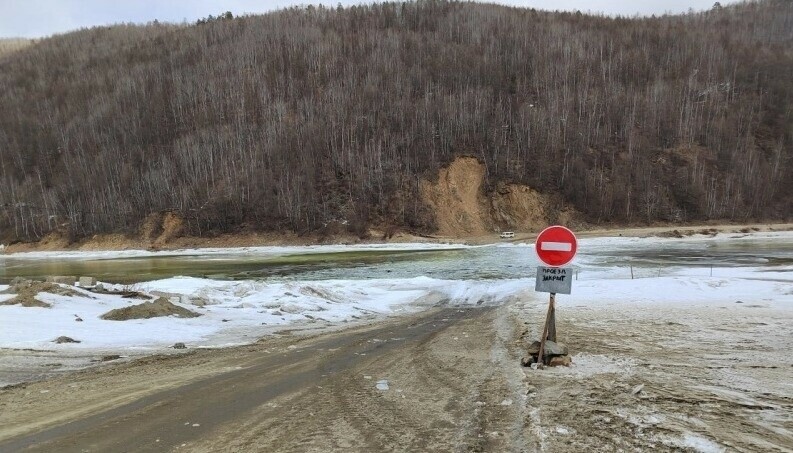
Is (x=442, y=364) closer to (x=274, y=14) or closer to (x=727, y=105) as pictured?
(x=727, y=105)

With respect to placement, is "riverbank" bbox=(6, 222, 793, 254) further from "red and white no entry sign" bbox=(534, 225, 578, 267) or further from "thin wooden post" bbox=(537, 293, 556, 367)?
"red and white no entry sign" bbox=(534, 225, 578, 267)

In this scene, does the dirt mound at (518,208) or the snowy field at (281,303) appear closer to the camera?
the snowy field at (281,303)

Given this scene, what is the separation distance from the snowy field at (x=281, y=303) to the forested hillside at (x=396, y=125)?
173ft

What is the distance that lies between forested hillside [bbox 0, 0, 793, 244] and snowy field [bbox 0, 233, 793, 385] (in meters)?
52.6

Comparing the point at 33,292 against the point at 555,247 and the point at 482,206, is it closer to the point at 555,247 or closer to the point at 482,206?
the point at 555,247

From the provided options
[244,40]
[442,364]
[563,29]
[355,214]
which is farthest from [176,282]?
[563,29]

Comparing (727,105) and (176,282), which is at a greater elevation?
(727,105)

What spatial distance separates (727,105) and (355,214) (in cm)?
8120

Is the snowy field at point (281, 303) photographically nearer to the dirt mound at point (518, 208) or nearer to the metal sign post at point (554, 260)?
the metal sign post at point (554, 260)

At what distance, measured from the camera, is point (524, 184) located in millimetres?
77750

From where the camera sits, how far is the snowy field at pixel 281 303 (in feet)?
30.6

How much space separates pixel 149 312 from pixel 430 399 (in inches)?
333

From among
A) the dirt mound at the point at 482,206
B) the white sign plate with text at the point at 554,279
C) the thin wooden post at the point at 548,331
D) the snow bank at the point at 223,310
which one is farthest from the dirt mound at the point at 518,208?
the white sign plate with text at the point at 554,279

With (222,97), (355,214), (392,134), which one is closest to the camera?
(355,214)
